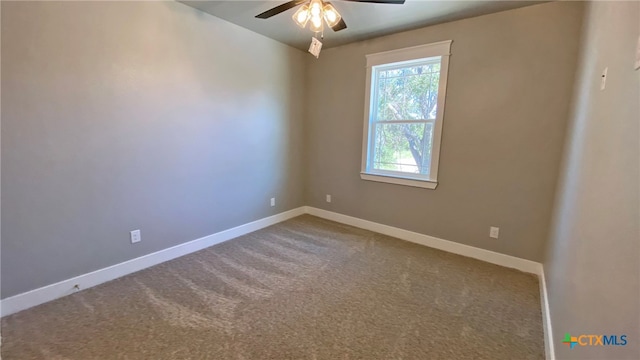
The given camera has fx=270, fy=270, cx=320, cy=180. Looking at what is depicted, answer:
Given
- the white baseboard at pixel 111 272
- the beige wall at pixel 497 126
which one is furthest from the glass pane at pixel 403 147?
the white baseboard at pixel 111 272

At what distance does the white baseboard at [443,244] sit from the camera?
2.72 metres

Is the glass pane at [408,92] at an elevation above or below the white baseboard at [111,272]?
above

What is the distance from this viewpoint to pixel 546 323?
187 cm

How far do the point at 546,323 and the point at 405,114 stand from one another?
2.42 m

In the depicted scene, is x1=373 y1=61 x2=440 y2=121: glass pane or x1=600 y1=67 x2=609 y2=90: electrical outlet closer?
x1=600 y1=67 x2=609 y2=90: electrical outlet

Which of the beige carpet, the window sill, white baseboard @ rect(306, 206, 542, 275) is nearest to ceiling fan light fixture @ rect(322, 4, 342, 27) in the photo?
the window sill

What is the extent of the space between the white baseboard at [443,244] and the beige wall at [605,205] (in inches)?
38.9

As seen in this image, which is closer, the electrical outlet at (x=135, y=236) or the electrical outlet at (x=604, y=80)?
the electrical outlet at (x=604, y=80)

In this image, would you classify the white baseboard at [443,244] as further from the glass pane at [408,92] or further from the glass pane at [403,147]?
the glass pane at [408,92]

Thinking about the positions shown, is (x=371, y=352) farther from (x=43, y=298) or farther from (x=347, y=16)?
(x=347, y=16)

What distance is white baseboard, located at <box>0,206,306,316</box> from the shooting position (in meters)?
1.96

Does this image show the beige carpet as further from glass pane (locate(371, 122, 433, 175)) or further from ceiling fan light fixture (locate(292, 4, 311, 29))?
ceiling fan light fixture (locate(292, 4, 311, 29))

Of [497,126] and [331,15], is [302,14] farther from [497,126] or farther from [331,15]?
[497,126]

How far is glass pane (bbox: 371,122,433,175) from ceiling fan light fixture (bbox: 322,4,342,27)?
5.18 feet
